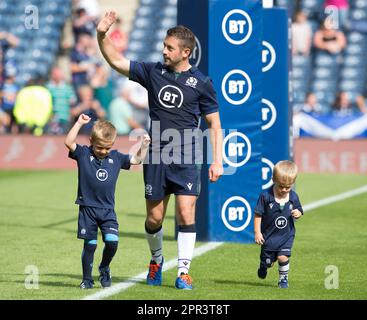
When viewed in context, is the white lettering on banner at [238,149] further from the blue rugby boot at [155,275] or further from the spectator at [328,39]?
the spectator at [328,39]

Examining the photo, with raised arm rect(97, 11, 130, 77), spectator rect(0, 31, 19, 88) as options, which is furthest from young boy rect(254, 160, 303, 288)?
spectator rect(0, 31, 19, 88)

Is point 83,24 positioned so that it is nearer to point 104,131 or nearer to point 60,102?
point 60,102

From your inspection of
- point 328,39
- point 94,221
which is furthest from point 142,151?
point 328,39

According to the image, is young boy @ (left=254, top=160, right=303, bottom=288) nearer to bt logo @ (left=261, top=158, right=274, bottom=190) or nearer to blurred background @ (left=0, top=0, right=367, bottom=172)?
bt logo @ (left=261, top=158, right=274, bottom=190)

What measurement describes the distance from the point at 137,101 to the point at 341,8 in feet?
17.6

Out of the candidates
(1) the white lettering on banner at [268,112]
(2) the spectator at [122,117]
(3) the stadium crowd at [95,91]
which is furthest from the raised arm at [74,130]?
(2) the spectator at [122,117]

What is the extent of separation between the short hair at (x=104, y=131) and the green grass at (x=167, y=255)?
47.5 inches

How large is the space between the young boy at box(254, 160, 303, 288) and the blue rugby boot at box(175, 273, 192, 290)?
668mm

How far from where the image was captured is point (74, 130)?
909 centimetres

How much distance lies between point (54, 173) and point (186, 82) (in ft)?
43.4

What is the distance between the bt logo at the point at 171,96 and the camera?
9344 mm
